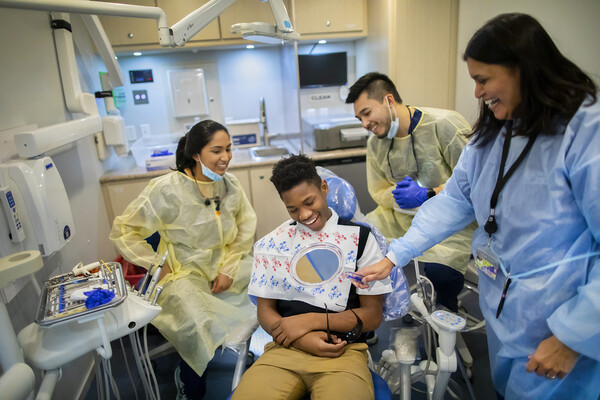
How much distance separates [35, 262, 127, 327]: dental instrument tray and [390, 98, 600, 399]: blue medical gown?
1096mm

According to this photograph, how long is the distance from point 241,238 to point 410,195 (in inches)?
35.2

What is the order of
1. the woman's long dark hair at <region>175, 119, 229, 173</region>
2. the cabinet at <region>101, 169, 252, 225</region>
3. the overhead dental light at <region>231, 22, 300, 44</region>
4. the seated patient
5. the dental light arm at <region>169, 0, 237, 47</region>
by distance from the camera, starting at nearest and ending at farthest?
the seated patient, the dental light arm at <region>169, 0, 237, 47</region>, the overhead dental light at <region>231, 22, 300, 44</region>, the woman's long dark hair at <region>175, 119, 229, 173</region>, the cabinet at <region>101, 169, 252, 225</region>

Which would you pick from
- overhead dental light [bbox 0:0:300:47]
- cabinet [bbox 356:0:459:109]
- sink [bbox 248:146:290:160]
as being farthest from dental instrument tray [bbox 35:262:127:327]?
cabinet [bbox 356:0:459:109]

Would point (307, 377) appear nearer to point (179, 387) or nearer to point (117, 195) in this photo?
point (179, 387)

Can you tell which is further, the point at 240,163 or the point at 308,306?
the point at 240,163

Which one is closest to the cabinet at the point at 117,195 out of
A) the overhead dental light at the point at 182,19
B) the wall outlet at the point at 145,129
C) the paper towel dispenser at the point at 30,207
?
the wall outlet at the point at 145,129

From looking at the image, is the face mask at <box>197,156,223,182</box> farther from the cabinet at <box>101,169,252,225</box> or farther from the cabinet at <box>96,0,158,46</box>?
the cabinet at <box>96,0,158,46</box>

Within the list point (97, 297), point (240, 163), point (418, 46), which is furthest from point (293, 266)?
point (418, 46)

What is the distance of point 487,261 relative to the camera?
1167 millimetres

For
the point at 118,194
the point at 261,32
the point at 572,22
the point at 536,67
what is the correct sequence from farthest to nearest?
the point at 118,194, the point at 572,22, the point at 261,32, the point at 536,67

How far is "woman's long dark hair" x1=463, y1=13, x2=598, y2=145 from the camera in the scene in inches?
36.7

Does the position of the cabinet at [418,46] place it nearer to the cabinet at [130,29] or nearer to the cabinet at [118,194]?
the cabinet at [130,29]

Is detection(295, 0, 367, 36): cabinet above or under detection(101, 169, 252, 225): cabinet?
above

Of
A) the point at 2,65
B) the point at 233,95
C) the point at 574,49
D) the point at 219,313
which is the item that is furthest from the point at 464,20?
the point at 2,65
